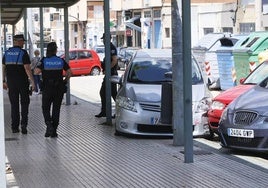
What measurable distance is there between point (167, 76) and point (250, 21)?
102ft

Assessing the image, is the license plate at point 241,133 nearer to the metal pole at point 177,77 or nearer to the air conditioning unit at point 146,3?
the metal pole at point 177,77

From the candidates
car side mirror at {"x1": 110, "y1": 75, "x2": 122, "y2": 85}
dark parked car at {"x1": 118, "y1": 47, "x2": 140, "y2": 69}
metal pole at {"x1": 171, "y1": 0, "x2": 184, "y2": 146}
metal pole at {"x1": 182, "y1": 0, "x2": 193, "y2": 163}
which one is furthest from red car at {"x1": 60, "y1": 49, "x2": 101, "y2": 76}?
metal pole at {"x1": 182, "y1": 0, "x2": 193, "y2": 163}

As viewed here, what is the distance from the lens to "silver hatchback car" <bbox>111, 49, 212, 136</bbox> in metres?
11.6

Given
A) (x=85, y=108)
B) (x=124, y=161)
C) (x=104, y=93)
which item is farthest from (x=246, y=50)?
(x=124, y=161)

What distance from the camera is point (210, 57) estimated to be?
24547 millimetres

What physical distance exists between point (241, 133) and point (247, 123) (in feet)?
0.56

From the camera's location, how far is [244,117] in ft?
31.8

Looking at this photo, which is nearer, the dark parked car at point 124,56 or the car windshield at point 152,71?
the car windshield at point 152,71

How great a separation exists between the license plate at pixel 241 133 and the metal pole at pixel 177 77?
1.07 metres

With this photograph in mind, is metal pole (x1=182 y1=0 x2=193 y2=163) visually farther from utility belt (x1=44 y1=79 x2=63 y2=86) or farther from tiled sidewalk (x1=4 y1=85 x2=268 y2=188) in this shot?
utility belt (x1=44 y1=79 x2=63 y2=86)

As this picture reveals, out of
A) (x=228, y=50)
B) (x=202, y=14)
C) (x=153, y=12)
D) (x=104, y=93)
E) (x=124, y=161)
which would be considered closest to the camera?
(x=124, y=161)

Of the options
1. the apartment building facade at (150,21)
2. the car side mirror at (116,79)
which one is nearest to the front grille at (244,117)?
the car side mirror at (116,79)

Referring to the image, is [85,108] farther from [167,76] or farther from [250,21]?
[250,21]

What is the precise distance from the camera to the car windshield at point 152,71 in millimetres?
12500
